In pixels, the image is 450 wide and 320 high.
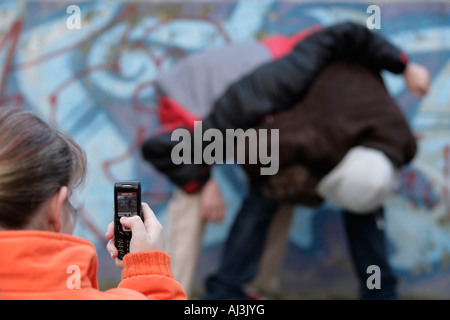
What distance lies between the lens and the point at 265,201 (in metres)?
2.86

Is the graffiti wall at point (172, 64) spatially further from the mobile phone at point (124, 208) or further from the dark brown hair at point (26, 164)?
the dark brown hair at point (26, 164)

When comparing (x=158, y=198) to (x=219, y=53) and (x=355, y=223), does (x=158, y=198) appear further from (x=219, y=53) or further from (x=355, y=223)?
(x=355, y=223)

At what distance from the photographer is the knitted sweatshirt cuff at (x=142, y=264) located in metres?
1.13

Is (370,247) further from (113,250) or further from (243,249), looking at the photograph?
(113,250)

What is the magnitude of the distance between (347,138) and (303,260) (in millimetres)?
1423

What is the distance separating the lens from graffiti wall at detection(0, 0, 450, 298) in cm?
373

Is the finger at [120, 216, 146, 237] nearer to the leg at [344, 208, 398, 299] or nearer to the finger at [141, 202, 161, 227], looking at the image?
the finger at [141, 202, 161, 227]

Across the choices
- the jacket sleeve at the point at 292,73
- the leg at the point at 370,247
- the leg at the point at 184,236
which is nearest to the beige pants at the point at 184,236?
the leg at the point at 184,236

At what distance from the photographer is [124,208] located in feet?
3.99

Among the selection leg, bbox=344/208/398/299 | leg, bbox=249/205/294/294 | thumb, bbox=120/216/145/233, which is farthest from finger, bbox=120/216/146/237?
leg, bbox=249/205/294/294

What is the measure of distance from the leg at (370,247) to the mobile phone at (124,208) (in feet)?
5.85

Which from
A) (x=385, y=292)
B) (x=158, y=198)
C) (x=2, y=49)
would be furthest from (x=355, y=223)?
(x=2, y=49)

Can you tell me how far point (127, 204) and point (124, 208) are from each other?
0.01 m
